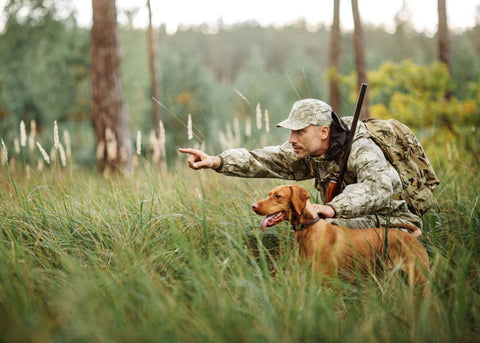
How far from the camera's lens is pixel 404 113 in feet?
36.8

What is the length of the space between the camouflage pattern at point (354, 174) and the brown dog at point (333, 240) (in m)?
0.15

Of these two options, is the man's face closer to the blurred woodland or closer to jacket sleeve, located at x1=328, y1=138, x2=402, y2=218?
jacket sleeve, located at x1=328, y1=138, x2=402, y2=218

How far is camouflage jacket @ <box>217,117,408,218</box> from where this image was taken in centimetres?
317

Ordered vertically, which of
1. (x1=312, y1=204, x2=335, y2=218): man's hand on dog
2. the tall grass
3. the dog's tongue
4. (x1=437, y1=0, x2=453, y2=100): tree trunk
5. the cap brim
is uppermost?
(x1=437, y1=0, x2=453, y2=100): tree trunk

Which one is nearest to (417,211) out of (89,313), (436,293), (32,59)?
(436,293)

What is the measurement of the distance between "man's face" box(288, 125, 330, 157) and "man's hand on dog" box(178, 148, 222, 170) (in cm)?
65

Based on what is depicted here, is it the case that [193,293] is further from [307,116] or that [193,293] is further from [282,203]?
[307,116]

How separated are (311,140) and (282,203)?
705 millimetres

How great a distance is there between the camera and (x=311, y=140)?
11.6 ft

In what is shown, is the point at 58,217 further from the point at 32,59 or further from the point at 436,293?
the point at 32,59

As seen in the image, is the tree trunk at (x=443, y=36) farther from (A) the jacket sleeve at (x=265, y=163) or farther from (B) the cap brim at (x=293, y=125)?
(B) the cap brim at (x=293, y=125)

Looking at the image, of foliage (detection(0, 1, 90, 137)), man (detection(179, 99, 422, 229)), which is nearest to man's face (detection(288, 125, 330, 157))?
man (detection(179, 99, 422, 229))

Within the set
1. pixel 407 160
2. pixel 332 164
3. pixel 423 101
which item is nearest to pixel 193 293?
pixel 332 164

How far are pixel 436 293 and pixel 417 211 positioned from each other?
1196mm
